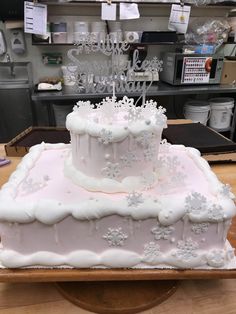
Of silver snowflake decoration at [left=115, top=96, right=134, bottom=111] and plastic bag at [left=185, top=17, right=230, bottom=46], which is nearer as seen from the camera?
silver snowflake decoration at [left=115, top=96, right=134, bottom=111]

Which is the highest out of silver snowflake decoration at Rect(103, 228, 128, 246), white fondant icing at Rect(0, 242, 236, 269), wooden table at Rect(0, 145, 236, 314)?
silver snowflake decoration at Rect(103, 228, 128, 246)

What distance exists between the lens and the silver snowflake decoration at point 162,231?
0.76 metres

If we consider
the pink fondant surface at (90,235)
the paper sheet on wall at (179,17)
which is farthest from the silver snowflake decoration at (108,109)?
the paper sheet on wall at (179,17)

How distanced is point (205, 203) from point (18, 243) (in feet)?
1.83

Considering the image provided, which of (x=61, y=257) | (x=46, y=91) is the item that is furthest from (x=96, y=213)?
(x=46, y=91)

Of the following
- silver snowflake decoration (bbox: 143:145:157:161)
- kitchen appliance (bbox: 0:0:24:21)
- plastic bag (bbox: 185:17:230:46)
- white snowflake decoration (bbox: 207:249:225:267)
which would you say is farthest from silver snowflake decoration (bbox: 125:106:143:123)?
plastic bag (bbox: 185:17:230:46)

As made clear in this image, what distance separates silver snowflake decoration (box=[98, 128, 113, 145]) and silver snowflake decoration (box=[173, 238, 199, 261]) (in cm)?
37

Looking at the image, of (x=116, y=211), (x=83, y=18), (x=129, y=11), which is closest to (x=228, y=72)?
(x=129, y=11)

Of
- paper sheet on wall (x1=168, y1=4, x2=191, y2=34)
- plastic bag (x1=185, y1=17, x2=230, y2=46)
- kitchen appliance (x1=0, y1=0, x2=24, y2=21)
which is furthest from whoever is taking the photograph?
plastic bag (x1=185, y1=17, x2=230, y2=46)

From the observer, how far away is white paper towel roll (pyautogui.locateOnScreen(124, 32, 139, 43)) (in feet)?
8.39

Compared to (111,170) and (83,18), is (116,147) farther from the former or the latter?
(83,18)

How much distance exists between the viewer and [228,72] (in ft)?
8.67

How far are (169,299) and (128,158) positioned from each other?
0.45 m

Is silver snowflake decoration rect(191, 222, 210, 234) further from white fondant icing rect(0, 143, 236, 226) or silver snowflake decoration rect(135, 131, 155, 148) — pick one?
silver snowflake decoration rect(135, 131, 155, 148)
